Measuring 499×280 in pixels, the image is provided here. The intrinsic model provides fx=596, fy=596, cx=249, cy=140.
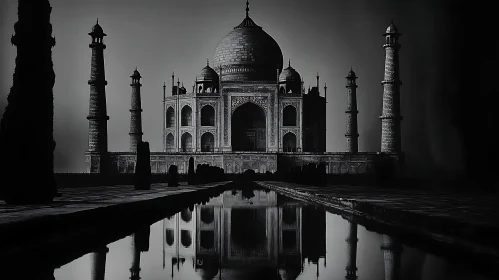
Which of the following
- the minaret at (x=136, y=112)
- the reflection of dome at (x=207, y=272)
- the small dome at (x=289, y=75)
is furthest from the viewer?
the small dome at (x=289, y=75)

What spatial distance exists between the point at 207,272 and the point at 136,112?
27.1 m

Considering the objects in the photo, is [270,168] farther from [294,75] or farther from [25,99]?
[25,99]

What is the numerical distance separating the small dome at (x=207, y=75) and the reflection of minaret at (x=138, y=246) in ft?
88.3

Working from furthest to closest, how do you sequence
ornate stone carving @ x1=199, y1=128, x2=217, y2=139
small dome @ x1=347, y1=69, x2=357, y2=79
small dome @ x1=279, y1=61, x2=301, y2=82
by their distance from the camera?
small dome @ x1=279, y1=61, x2=301, y2=82, small dome @ x1=347, y1=69, x2=357, y2=79, ornate stone carving @ x1=199, y1=128, x2=217, y2=139

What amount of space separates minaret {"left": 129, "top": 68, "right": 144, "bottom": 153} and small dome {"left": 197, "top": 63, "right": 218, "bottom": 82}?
332 centimetres

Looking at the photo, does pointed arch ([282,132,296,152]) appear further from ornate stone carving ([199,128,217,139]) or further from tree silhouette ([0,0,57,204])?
tree silhouette ([0,0,57,204])

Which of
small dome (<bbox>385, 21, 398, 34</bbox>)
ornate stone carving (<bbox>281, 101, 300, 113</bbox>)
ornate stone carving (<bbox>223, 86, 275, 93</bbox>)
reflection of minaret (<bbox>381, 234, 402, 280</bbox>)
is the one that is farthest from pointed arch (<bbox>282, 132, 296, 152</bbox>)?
reflection of minaret (<bbox>381, 234, 402, 280</bbox>)

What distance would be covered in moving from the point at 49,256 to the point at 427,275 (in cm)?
163

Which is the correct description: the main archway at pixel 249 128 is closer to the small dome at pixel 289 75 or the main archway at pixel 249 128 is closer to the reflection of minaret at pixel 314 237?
the small dome at pixel 289 75

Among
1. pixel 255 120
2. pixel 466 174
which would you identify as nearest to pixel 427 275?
pixel 466 174

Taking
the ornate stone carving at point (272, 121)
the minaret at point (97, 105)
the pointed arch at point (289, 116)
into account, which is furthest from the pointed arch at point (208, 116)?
the minaret at point (97, 105)

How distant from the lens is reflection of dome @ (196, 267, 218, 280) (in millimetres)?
2108

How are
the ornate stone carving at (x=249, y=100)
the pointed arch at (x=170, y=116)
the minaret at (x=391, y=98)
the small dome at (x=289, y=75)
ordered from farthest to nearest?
the pointed arch at (x=170, y=116) → the small dome at (x=289, y=75) → the ornate stone carving at (x=249, y=100) → the minaret at (x=391, y=98)

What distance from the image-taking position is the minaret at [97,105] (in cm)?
2469
